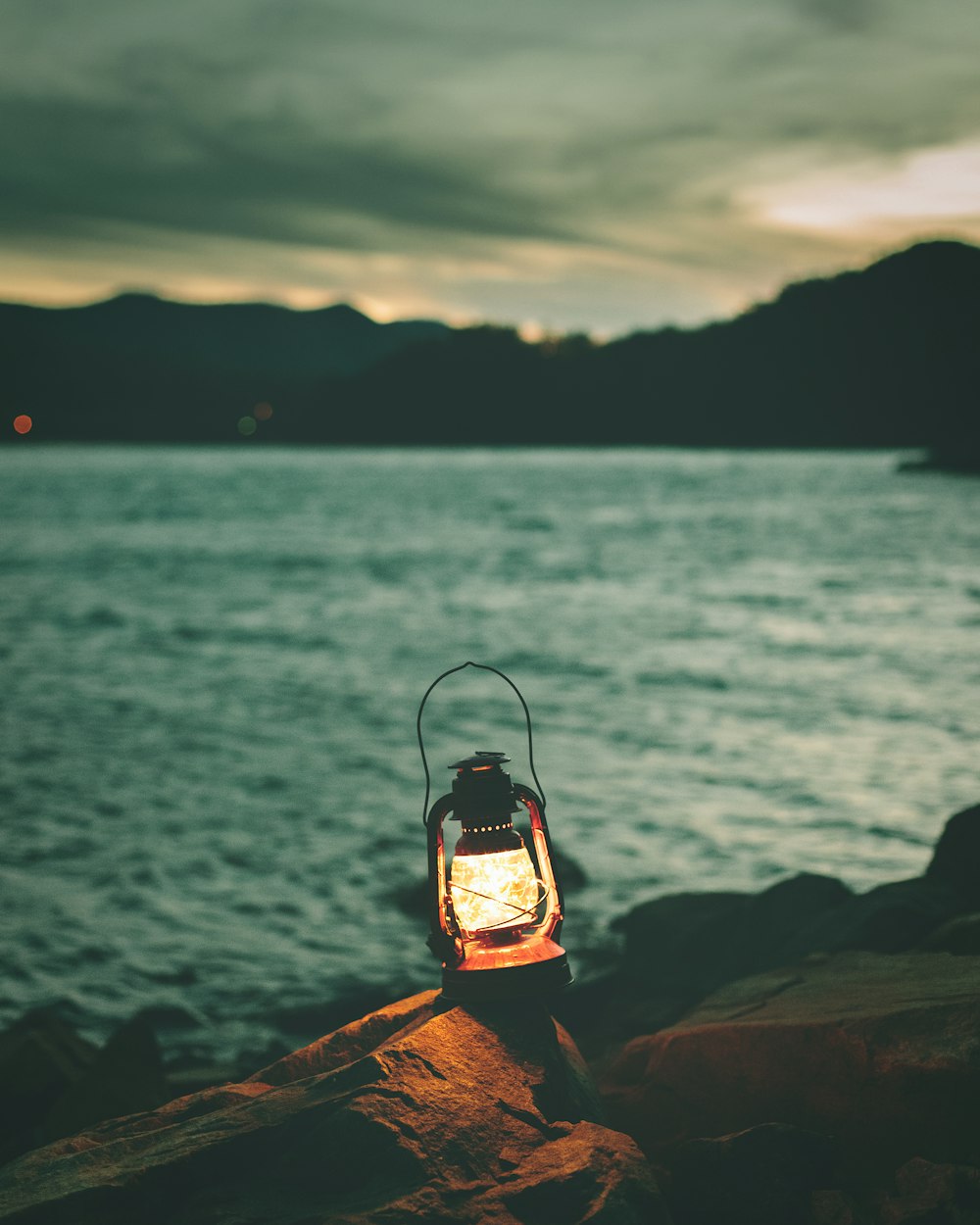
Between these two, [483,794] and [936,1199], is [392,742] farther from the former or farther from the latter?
[936,1199]

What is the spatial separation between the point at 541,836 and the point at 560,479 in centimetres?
12111

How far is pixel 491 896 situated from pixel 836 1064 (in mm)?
1467

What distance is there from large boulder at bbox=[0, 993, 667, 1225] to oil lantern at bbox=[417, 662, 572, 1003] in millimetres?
196

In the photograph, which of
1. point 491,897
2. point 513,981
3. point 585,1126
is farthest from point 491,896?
point 585,1126

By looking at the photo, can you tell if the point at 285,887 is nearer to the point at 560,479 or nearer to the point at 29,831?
the point at 29,831

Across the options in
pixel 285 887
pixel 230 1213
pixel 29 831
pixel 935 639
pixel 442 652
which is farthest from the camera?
pixel 442 652

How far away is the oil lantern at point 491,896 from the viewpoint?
166 inches

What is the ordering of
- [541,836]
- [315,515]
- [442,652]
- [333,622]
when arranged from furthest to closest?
Answer: [315,515] < [333,622] < [442,652] < [541,836]

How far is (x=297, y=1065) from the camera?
15.2ft

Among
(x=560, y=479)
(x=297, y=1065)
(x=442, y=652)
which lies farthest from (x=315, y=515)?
(x=297, y=1065)

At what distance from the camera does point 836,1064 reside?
4.46m

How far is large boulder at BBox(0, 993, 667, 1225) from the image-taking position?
360 centimetres

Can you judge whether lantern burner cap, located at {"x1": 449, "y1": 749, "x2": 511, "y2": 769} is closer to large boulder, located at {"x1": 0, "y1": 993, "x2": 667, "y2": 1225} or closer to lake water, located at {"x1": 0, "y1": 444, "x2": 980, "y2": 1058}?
large boulder, located at {"x1": 0, "y1": 993, "x2": 667, "y2": 1225}

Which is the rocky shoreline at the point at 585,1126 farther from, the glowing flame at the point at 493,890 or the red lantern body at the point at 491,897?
the glowing flame at the point at 493,890
